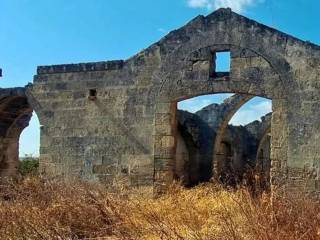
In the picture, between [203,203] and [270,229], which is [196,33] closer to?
[203,203]

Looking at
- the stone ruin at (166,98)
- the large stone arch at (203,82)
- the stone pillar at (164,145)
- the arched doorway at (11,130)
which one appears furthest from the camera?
the arched doorway at (11,130)

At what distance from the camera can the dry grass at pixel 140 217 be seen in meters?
5.16

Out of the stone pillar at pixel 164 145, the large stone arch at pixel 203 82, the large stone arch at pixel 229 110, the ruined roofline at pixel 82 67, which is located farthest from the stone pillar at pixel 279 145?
the large stone arch at pixel 229 110

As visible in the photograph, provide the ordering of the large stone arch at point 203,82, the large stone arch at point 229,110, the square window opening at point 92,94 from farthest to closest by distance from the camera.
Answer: the large stone arch at point 229,110 < the square window opening at point 92,94 < the large stone arch at point 203,82

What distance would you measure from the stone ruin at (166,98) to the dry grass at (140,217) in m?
1.72

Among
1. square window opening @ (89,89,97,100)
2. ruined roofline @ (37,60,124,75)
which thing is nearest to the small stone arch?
ruined roofline @ (37,60,124,75)

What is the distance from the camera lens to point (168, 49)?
10781mm

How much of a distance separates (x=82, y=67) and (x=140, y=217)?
541 cm

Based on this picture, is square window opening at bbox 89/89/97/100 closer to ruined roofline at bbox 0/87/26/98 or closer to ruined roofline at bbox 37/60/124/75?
ruined roofline at bbox 37/60/124/75

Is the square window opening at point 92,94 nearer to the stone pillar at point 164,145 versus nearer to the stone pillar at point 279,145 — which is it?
the stone pillar at point 164,145

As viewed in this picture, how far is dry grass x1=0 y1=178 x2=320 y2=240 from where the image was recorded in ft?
16.9

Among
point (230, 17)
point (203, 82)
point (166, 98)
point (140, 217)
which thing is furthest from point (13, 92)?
point (140, 217)

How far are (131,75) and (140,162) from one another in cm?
184

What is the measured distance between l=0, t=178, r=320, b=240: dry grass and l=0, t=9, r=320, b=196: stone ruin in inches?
67.5
